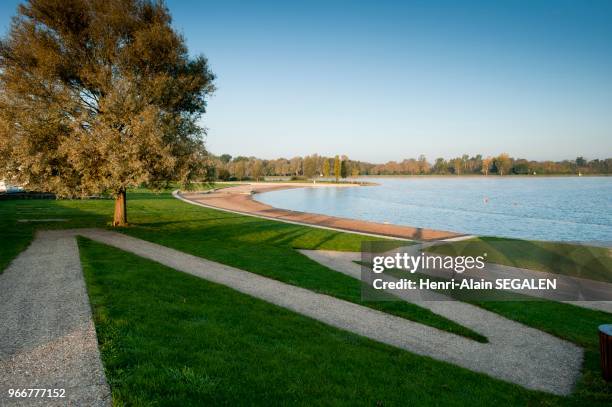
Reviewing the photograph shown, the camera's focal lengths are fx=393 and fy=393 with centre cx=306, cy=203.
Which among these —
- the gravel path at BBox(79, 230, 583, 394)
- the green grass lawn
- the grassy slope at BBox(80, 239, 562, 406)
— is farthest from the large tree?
the grassy slope at BBox(80, 239, 562, 406)

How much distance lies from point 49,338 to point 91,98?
58.9 ft

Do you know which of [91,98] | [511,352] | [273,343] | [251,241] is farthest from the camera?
[251,241]

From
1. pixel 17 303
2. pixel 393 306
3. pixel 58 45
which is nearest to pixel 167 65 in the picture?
pixel 58 45

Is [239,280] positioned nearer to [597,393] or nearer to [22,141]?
[597,393]

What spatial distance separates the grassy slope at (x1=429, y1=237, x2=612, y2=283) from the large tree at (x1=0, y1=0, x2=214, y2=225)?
15.4 m

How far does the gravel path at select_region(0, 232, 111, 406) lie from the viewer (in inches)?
213

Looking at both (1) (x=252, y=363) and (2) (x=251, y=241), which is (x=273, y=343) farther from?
(2) (x=251, y=241)

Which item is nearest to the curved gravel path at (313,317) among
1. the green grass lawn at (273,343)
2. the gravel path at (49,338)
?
the gravel path at (49,338)

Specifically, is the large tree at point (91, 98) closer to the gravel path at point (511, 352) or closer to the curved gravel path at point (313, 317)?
the curved gravel path at point (313, 317)

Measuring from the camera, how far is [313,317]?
32.2ft

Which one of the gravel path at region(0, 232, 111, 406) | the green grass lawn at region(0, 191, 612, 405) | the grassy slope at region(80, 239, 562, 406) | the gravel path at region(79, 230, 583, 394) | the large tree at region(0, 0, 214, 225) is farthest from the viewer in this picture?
the large tree at region(0, 0, 214, 225)

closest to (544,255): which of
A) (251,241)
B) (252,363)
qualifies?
(251,241)

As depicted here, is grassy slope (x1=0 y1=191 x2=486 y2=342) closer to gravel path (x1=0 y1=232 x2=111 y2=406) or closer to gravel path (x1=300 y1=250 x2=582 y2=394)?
gravel path (x1=300 y1=250 x2=582 y2=394)

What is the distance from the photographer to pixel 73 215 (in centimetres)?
2842
